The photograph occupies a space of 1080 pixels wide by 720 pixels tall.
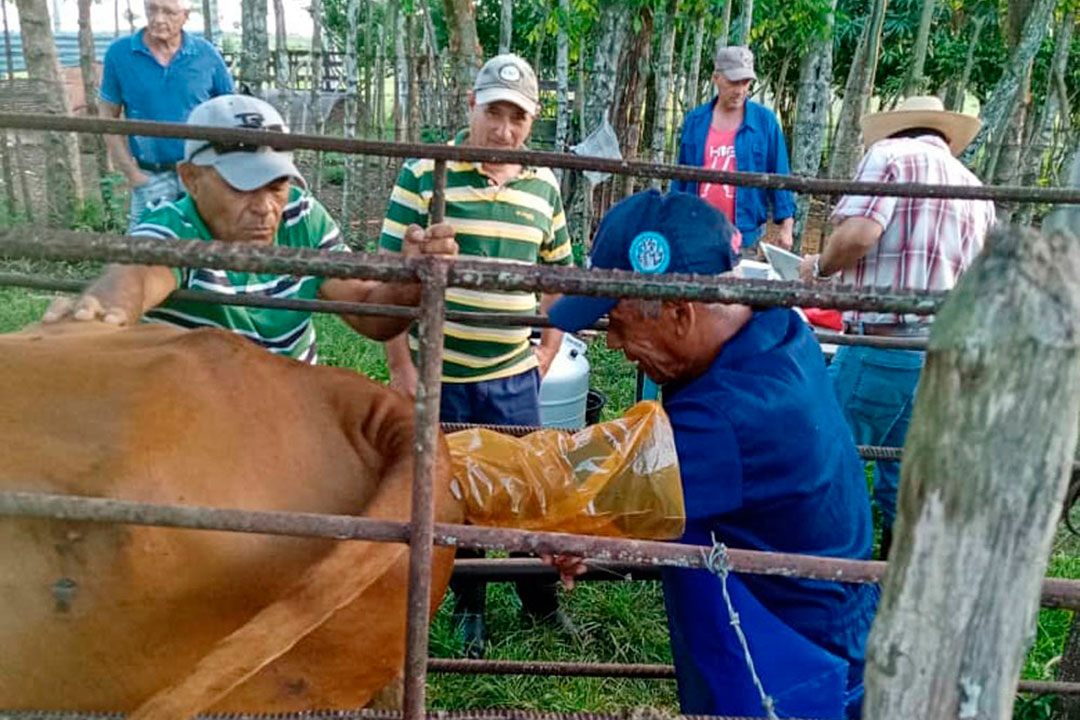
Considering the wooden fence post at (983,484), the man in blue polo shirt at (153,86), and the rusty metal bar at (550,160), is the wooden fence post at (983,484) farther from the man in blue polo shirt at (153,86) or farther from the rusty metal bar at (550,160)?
the man in blue polo shirt at (153,86)

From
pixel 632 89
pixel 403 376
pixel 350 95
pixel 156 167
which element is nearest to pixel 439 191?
pixel 403 376

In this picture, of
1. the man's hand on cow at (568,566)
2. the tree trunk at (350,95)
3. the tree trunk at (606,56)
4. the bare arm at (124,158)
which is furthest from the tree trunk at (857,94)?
the man's hand on cow at (568,566)

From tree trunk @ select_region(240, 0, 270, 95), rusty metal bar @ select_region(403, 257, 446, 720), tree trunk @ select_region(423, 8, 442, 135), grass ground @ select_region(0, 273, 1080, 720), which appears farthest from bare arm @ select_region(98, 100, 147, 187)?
tree trunk @ select_region(423, 8, 442, 135)

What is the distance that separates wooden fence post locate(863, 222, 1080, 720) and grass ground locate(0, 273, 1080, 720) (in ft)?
6.91

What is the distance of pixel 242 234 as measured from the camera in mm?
2328

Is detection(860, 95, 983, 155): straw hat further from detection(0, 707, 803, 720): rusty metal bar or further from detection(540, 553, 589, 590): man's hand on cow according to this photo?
detection(0, 707, 803, 720): rusty metal bar

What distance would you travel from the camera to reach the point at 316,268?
1.21m

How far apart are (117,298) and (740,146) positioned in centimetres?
416

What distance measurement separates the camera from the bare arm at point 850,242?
335 cm

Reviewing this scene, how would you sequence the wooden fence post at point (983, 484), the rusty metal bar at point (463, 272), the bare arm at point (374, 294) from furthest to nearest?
1. the bare arm at point (374, 294)
2. the rusty metal bar at point (463, 272)
3. the wooden fence post at point (983, 484)

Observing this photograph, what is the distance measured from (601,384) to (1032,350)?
5.21m

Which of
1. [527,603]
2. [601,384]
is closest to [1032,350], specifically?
[527,603]

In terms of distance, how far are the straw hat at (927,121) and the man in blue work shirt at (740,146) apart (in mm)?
1603

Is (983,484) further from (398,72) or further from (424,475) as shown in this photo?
(398,72)
